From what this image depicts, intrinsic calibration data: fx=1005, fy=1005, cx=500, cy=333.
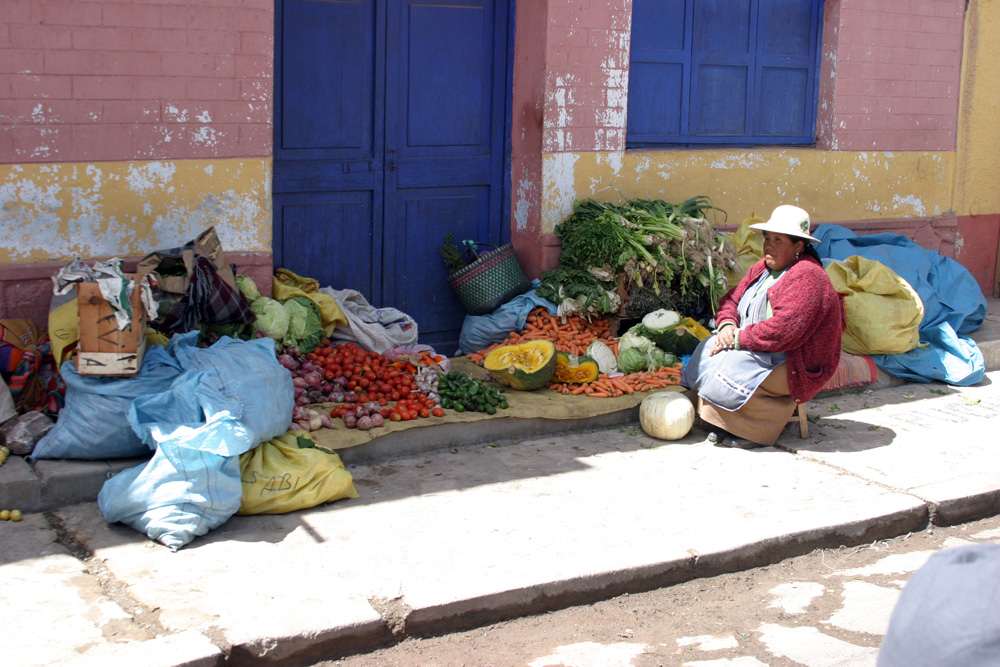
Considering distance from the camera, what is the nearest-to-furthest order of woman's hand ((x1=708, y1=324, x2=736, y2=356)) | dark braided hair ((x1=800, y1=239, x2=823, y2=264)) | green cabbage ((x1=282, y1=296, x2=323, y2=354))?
1. dark braided hair ((x1=800, y1=239, x2=823, y2=264))
2. woman's hand ((x1=708, y1=324, x2=736, y2=356))
3. green cabbage ((x1=282, y1=296, x2=323, y2=354))

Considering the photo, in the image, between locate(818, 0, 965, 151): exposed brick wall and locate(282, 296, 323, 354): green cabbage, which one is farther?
locate(818, 0, 965, 151): exposed brick wall

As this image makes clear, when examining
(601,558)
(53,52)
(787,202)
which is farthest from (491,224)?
(601,558)

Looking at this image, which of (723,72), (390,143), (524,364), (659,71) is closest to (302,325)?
(524,364)

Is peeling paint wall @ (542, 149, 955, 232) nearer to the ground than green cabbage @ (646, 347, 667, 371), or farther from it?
farther from it

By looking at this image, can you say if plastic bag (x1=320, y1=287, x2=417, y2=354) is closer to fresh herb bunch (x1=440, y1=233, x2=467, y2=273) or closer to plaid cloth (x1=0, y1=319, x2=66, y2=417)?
fresh herb bunch (x1=440, y1=233, x2=467, y2=273)

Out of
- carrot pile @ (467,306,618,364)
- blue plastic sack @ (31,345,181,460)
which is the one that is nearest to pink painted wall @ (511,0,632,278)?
carrot pile @ (467,306,618,364)

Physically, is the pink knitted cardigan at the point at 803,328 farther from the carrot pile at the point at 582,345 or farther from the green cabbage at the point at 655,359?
the green cabbage at the point at 655,359

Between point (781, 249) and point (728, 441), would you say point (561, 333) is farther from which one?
point (781, 249)

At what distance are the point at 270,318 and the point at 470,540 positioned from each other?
2.35 meters

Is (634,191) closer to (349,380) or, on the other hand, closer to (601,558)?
(349,380)

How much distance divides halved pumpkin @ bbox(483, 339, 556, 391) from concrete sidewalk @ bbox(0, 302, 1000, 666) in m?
0.46

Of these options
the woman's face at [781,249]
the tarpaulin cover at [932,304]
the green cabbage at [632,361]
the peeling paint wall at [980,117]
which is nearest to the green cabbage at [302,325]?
the green cabbage at [632,361]

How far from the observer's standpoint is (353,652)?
157 inches

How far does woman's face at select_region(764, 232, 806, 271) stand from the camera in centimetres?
608
